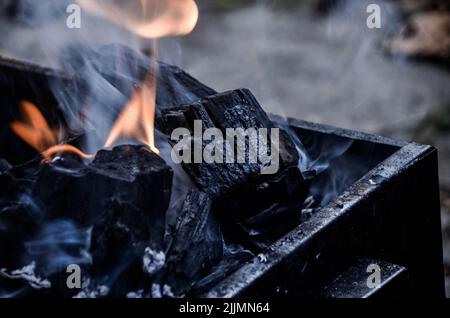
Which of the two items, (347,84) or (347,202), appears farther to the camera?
(347,84)

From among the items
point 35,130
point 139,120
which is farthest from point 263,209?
point 35,130

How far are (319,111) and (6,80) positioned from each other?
2.54 metres

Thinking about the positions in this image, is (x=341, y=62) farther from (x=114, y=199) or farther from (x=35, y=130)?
(x=114, y=199)

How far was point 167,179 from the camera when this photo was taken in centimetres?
184

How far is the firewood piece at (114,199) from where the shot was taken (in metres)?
1.76

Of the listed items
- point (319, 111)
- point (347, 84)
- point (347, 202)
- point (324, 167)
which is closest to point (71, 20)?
point (324, 167)

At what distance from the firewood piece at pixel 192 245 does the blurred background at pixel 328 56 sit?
2224 mm

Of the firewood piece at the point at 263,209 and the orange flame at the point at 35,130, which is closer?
the firewood piece at the point at 263,209

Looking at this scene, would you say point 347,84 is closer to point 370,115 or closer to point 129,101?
point 370,115

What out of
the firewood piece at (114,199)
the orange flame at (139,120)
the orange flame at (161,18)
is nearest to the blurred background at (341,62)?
the orange flame at (161,18)

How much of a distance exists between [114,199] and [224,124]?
496mm

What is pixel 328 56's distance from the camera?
5.82 metres

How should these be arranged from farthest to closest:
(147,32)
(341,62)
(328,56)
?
(328,56), (341,62), (147,32)

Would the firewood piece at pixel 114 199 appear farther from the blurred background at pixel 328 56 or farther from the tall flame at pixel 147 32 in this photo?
the blurred background at pixel 328 56
